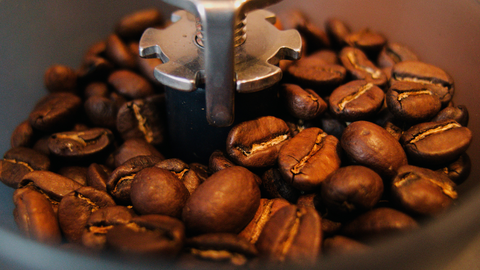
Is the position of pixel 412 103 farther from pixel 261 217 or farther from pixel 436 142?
pixel 261 217

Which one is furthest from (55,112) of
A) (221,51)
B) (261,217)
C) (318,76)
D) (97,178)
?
(318,76)

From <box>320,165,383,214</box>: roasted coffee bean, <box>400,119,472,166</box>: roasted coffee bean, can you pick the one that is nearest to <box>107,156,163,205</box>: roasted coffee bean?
<box>320,165,383,214</box>: roasted coffee bean

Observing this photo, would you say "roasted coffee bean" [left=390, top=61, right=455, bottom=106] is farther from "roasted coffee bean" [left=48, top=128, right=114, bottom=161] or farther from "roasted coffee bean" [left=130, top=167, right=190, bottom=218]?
"roasted coffee bean" [left=48, top=128, right=114, bottom=161]

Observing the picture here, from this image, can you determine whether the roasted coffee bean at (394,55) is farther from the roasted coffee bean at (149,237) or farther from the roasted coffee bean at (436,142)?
the roasted coffee bean at (149,237)

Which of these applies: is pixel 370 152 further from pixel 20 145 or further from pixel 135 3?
pixel 135 3

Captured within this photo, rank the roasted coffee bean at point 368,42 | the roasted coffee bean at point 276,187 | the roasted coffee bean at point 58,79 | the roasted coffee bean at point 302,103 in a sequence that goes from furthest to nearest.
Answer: the roasted coffee bean at point 368,42 < the roasted coffee bean at point 58,79 < the roasted coffee bean at point 302,103 < the roasted coffee bean at point 276,187

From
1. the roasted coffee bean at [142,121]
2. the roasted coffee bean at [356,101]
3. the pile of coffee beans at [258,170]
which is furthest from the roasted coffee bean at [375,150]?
the roasted coffee bean at [142,121]
